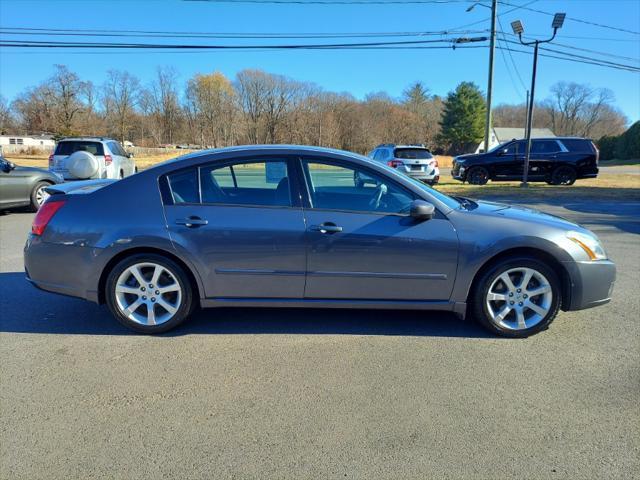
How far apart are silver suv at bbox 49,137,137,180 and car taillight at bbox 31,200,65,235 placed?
366 inches

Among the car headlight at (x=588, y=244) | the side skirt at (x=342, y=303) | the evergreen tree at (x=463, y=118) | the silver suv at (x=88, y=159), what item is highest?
the evergreen tree at (x=463, y=118)

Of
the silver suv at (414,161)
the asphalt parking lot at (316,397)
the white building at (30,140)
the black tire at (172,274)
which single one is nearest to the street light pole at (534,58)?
the silver suv at (414,161)

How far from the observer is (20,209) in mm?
11602

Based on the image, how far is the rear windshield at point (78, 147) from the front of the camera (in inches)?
566

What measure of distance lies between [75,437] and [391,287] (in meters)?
2.43

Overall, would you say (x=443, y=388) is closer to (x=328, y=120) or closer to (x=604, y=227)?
(x=604, y=227)

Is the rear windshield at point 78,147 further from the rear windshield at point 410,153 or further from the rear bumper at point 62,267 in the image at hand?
the rear bumper at point 62,267

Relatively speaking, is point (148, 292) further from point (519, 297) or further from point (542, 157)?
point (542, 157)

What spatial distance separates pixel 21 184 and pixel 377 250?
33.6 feet

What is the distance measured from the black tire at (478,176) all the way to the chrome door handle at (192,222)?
15.9m

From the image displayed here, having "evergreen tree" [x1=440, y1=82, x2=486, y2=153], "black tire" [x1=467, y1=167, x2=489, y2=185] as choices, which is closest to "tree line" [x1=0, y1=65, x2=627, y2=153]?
"evergreen tree" [x1=440, y1=82, x2=486, y2=153]

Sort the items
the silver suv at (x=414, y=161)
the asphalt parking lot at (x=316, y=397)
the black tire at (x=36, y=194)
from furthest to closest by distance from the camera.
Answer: the silver suv at (x=414, y=161), the black tire at (x=36, y=194), the asphalt parking lot at (x=316, y=397)

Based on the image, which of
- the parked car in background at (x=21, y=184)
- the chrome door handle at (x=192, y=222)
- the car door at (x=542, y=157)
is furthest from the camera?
the car door at (x=542, y=157)

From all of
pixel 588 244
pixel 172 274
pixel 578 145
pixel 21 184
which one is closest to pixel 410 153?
pixel 578 145
